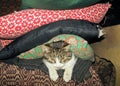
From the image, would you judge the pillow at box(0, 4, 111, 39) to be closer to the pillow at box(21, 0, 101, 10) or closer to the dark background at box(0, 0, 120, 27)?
the pillow at box(21, 0, 101, 10)

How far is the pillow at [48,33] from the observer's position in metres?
1.18

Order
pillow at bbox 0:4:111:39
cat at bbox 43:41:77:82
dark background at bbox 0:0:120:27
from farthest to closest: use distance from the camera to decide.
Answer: dark background at bbox 0:0:120:27 < cat at bbox 43:41:77:82 < pillow at bbox 0:4:111:39

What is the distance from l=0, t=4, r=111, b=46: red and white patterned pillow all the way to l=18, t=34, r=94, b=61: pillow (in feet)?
0.38

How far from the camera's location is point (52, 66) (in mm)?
1330

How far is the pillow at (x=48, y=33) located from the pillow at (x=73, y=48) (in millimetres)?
28

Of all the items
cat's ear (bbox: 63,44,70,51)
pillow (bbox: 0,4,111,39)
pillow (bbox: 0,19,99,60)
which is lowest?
cat's ear (bbox: 63,44,70,51)

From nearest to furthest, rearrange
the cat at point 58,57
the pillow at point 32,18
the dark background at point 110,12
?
the pillow at point 32,18 → the cat at point 58,57 → the dark background at point 110,12

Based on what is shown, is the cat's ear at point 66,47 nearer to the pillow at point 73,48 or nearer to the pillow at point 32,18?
the pillow at point 73,48

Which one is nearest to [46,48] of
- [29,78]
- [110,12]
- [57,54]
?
[57,54]

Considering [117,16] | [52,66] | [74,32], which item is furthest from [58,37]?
[117,16]

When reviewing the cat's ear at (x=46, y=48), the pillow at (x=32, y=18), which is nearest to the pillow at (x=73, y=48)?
the cat's ear at (x=46, y=48)

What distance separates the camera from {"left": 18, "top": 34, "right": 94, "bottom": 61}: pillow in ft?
3.89

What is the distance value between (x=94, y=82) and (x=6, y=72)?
0.53m

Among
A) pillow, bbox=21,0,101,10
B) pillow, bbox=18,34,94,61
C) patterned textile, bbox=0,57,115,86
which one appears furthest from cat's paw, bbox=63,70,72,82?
pillow, bbox=21,0,101,10
